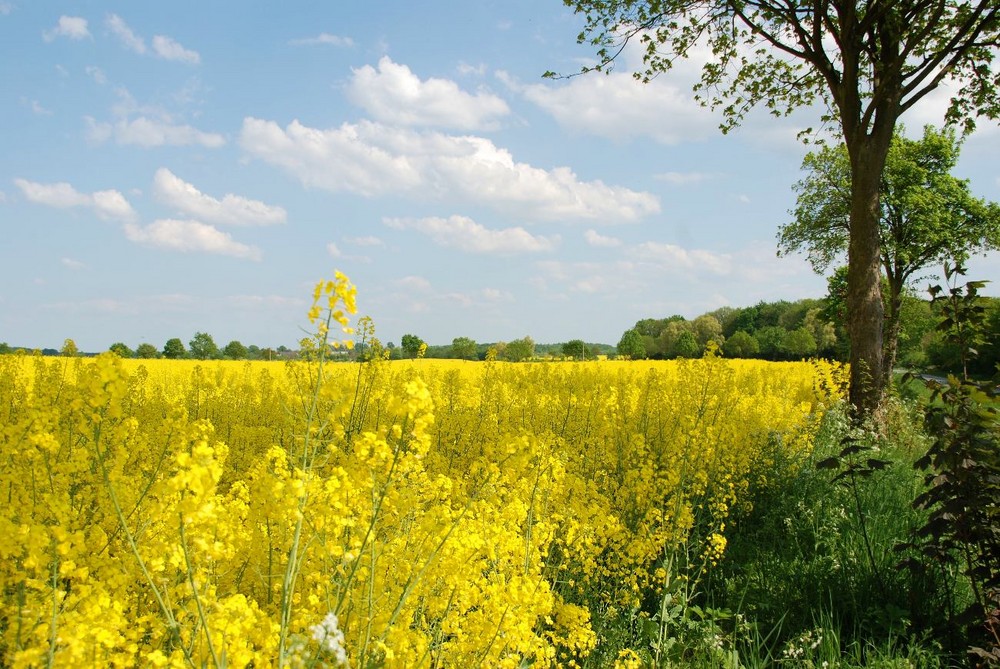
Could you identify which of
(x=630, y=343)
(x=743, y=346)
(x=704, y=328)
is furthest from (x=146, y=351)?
(x=704, y=328)

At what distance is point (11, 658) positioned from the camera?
2193 millimetres

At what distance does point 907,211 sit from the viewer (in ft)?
77.9

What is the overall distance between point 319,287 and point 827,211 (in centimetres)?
2694

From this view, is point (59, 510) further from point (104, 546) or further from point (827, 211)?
point (827, 211)

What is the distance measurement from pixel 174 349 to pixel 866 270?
27408 mm

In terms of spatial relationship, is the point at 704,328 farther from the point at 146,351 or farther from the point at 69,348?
the point at 69,348

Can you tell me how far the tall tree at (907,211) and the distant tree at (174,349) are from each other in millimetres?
25949

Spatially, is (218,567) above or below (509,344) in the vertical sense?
below

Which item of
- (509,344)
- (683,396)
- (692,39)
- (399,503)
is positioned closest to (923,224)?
(692,39)

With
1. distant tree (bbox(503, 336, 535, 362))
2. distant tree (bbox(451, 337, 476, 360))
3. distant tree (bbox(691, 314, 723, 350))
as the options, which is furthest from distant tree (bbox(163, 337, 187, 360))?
distant tree (bbox(691, 314, 723, 350))

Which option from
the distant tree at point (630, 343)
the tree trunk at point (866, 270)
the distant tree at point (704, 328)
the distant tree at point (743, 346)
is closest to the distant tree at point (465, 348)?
the distant tree at point (630, 343)

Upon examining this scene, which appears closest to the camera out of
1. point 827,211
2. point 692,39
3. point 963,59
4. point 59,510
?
point 59,510

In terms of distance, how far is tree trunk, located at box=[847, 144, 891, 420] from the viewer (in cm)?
1030

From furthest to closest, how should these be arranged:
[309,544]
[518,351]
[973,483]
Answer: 1. [518,351]
2. [973,483]
3. [309,544]
